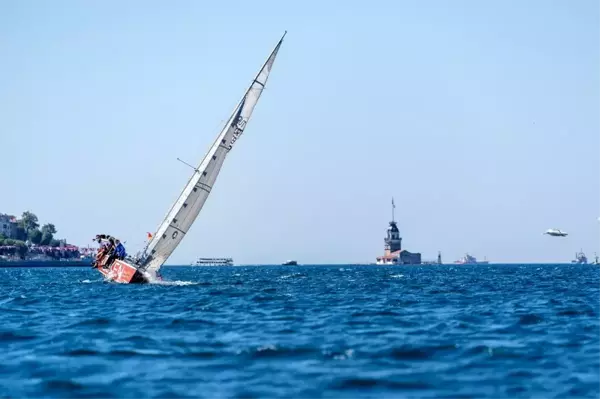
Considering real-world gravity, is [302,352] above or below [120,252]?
below

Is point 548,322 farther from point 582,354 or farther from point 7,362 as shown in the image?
point 7,362

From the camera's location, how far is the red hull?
69.8 metres

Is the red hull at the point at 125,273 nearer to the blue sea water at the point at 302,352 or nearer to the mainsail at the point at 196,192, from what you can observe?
the mainsail at the point at 196,192

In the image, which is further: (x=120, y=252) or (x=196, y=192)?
(x=120, y=252)

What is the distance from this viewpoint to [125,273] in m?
70.6

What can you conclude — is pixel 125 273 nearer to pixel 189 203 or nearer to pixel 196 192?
pixel 189 203

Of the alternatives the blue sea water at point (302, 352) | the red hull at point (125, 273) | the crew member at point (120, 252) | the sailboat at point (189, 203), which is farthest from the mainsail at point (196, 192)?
the blue sea water at point (302, 352)

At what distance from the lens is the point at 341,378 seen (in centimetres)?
2080

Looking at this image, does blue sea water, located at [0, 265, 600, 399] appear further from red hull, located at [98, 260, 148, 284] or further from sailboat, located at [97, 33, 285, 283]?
sailboat, located at [97, 33, 285, 283]

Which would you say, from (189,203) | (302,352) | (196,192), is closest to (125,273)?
(189,203)

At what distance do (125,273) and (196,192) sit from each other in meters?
8.65

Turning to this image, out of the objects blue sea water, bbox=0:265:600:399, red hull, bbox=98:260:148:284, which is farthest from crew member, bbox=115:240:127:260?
blue sea water, bbox=0:265:600:399

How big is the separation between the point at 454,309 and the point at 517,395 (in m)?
22.0

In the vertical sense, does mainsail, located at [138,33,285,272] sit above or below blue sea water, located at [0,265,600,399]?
above
